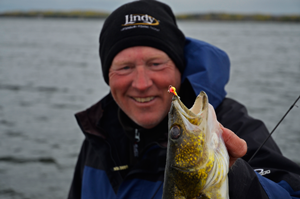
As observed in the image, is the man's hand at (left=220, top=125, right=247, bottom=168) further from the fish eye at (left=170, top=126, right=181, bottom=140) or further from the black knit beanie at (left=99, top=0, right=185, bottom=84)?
the black knit beanie at (left=99, top=0, right=185, bottom=84)

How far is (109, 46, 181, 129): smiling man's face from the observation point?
3256 mm

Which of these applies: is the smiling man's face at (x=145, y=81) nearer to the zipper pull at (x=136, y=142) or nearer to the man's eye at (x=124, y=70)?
the man's eye at (x=124, y=70)

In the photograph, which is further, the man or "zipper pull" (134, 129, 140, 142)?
"zipper pull" (134, 129, 140, 142)

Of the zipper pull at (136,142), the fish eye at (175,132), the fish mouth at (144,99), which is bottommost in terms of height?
the zipper pull at (136,142)

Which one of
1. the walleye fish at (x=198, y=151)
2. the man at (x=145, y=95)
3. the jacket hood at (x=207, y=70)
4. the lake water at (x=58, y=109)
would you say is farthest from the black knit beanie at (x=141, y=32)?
the lake water at (x=58, y=109)

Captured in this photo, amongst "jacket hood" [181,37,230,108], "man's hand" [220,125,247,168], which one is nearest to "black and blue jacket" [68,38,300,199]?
"jacket hood" [181,37,230,108]

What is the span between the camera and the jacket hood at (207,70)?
323cm

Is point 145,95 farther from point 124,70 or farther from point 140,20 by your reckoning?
point 140,20

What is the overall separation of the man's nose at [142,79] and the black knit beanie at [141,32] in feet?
0.94

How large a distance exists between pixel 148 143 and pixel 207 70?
1.04 meters

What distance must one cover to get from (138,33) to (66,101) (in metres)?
12.1

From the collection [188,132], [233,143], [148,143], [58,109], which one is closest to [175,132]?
[188,132]

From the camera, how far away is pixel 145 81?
3232mm

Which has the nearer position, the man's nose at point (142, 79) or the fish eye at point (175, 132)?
the fish eye at point (175, 132)
